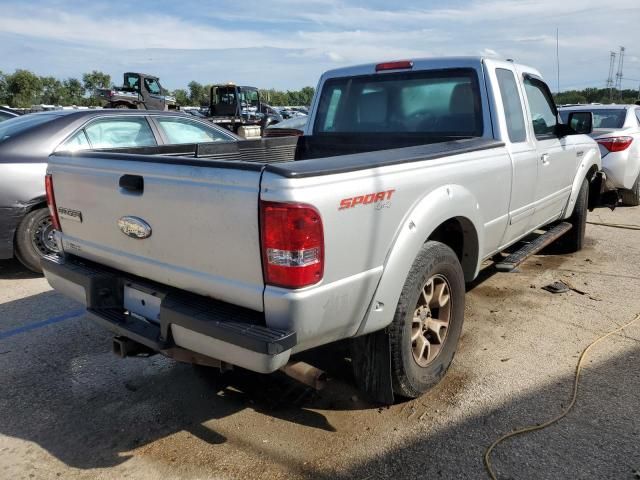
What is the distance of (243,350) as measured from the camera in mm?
2152

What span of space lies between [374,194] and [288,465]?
1.38 metres

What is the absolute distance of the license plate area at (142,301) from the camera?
259cm

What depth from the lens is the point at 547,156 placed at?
4465mm

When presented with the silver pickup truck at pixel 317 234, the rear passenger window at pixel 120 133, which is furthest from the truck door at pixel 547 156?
the rear passenger window at pixel 120 133

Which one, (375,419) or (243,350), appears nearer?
(243,350)

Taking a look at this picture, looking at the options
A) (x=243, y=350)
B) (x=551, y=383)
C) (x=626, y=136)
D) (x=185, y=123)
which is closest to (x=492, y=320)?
(x=551, y=383)

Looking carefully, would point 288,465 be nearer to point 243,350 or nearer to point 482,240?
point 243,350

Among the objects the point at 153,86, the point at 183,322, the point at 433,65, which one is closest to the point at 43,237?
the point at 183,322

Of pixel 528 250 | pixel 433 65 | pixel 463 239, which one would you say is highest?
pixel 433 65

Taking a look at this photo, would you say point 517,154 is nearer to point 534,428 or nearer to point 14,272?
point 534,428

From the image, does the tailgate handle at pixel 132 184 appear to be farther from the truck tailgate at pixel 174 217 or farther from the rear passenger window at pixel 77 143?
the rear passenger window at pixel 77 143

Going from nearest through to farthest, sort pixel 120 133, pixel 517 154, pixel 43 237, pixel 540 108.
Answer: pixel 517 154
pixel 540 108
pixel 43 237
pixel 120 133

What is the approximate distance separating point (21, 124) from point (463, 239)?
4.78 m

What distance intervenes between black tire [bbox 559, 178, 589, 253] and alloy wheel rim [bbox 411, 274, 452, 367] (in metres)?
3.38
